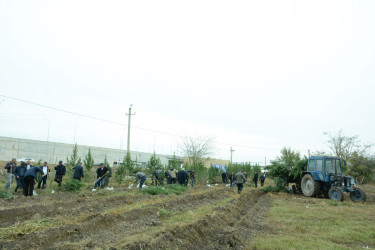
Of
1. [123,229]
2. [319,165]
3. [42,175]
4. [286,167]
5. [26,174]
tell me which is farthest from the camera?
[286,167]

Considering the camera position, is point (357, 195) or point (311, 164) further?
point (311, 164)

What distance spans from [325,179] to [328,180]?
0.14 metres

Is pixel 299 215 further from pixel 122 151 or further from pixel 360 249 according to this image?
pixel 122 151

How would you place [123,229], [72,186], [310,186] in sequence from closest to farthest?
[123,229], [72,186], [310,186]

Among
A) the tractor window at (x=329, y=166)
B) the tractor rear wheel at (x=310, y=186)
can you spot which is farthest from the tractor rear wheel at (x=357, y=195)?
the tractor rear wheel at (x=310, y=186)

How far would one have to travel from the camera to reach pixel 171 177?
20.4m

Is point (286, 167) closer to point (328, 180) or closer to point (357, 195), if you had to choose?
point (328, 180)

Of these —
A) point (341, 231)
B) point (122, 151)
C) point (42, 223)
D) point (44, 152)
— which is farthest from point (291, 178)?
point (122, 151)

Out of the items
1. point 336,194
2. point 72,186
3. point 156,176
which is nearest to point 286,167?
point 336,194

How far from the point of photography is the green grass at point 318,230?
6.34 m

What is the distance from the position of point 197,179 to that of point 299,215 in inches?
699

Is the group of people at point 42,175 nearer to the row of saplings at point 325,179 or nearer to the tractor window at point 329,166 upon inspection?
the row of saplings at point 325,179

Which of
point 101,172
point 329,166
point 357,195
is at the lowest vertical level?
point 357,195

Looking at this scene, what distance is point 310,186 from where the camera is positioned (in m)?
16.7
